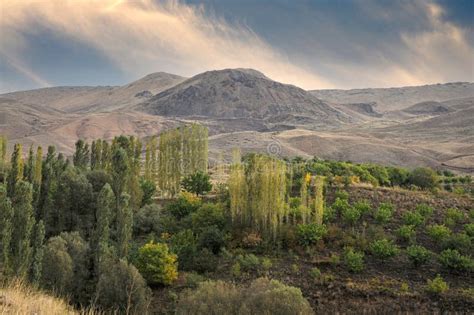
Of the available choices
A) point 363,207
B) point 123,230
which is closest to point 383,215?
point 363,207

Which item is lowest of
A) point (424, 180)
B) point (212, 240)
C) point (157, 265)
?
point (157, 265)

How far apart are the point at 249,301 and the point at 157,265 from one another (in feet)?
22.1

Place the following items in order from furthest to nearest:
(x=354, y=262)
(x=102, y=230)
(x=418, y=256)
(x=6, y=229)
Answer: (x=418, y=256), (x=354, y=262), (x=102, y=230), (x=6, y=229)

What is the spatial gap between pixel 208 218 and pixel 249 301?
414 inches

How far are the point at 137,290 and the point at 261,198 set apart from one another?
8.99m

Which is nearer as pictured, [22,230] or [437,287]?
[437,287]

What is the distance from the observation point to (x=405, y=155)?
73.8 metres

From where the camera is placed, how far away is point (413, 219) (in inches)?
852

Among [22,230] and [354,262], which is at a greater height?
[22,230]

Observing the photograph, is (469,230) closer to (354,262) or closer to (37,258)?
(354,262)

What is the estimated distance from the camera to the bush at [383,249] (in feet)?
59.7

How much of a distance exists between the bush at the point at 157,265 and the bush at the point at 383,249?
28.3ft

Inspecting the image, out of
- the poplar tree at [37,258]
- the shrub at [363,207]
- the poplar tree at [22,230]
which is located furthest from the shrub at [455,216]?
the poplar tree at [22,230]

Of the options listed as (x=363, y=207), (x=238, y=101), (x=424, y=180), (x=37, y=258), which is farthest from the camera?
(x=238, y=101)
